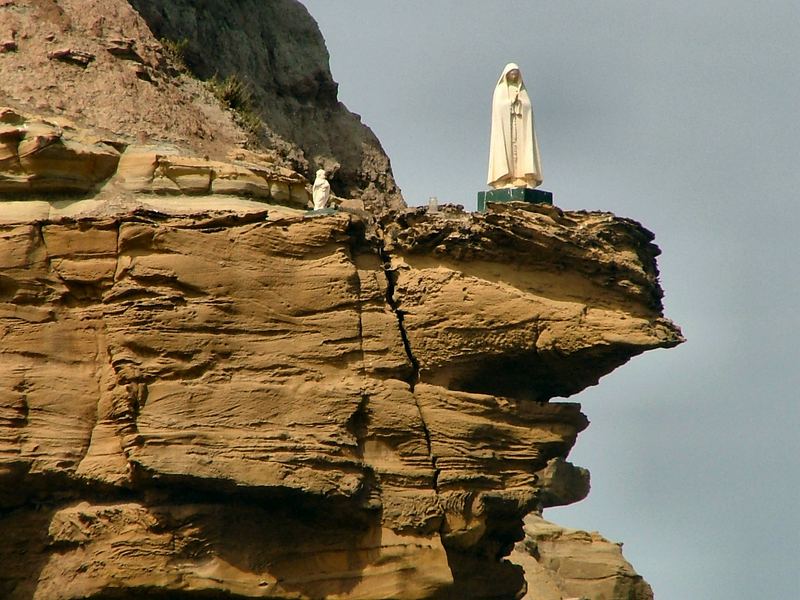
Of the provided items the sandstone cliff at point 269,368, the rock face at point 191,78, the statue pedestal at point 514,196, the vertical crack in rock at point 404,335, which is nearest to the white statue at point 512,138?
the statue pedestal at point 514,196

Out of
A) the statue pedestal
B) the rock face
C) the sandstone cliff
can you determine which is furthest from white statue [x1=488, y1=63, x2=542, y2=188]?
the rock face

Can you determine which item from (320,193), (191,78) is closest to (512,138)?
(320,193)

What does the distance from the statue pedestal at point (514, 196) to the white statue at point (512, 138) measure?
542 millimetres

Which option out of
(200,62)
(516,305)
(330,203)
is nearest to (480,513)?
(516,305)

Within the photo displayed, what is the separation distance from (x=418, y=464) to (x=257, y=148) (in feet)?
21.6

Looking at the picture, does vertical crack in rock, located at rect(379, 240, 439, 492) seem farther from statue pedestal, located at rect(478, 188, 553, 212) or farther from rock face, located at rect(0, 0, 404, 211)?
rock face, located at rect(0, 0, 404, 211)

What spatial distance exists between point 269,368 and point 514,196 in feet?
15.8

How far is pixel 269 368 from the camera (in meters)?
29.4

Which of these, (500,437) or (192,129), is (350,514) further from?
(192,129)

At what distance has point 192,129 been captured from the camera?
33.0 m

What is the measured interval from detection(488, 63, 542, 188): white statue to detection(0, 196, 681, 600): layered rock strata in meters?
1.70

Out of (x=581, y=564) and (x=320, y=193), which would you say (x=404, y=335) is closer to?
(x=320, y=193)

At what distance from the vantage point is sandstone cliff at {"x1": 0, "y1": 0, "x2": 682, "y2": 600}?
94.6 ft

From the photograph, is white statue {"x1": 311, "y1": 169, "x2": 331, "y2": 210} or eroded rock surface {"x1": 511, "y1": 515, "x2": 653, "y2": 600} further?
eroded rock surface {"x1": 511, "y1": 515, "x2": 653, "y2": 600}
